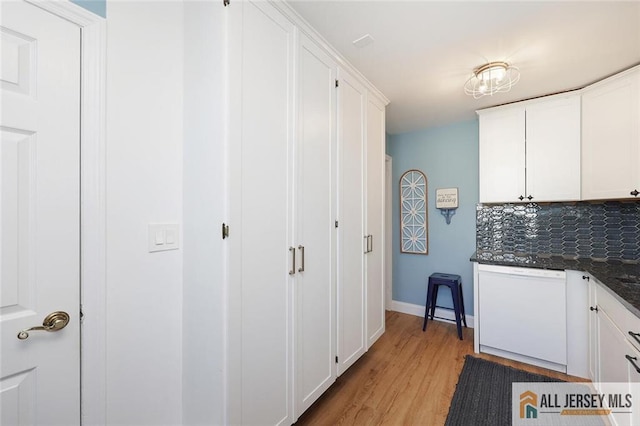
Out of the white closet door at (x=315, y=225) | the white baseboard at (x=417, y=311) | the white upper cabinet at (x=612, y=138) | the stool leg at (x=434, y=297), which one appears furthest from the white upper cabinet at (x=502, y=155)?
the white closet door at (x=315, y=225)

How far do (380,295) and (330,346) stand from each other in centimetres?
89

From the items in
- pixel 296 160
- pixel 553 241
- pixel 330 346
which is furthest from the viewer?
pixel 553 241

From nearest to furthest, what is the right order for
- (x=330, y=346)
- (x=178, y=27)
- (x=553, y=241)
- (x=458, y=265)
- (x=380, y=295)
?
(x=178, y=27), (x=330, y=346), (x=380, y=295), (x=553, y=241), (x=458, y=265)

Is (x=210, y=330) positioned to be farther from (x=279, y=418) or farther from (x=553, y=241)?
(x=553, y=241)

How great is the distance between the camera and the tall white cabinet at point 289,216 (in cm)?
120

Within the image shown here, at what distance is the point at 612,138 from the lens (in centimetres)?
217

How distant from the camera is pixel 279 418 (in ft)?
4.64

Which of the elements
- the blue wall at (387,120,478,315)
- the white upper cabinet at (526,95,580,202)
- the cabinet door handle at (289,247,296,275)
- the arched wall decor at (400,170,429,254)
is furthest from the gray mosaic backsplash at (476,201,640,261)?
the cabinet door handle at (289,247,296,275)

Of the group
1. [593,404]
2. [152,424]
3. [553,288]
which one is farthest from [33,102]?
[593,404]

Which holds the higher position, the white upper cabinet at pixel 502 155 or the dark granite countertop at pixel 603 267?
the white upper cabinet at pixel 502 155

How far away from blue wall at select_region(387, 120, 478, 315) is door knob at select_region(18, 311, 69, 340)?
344 cm

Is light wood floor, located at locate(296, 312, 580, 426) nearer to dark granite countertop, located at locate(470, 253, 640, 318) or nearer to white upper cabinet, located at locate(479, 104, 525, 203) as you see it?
dark granite countertop, located at locate(470, 253, 640, 318)

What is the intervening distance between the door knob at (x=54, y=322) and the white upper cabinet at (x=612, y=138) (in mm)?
3701

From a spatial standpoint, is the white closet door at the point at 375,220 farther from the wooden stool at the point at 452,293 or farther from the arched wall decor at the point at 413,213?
the arched wall decor at the point at 413,213
